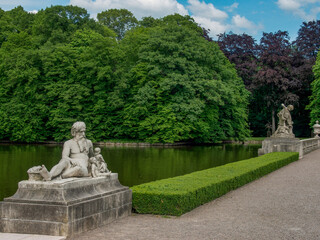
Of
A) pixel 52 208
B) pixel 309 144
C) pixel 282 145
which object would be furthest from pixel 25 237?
pixel 309 144

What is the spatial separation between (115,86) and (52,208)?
34.7m

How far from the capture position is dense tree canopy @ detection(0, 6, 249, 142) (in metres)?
39.2

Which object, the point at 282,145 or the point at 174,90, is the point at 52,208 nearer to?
the point at 282,145

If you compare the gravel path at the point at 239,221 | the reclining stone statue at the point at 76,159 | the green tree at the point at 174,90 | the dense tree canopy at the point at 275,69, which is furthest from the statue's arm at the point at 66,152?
the dense tree canopy at the point at 275,69

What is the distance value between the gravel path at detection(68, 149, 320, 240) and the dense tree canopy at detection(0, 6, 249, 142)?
27.3 metres

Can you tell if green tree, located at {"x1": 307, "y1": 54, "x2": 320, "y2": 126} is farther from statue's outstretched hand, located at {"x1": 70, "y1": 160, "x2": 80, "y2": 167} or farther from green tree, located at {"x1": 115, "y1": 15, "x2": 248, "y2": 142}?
statue's outstretched hand, located at {"x1": 70, "y1": 160, "x2": 80, "y2": 167}

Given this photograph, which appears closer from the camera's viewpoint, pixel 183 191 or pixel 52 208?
pixel 52 208

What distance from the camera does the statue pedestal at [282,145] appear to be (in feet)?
80.1

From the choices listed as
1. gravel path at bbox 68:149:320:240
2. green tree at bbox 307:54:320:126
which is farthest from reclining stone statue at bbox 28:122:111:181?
green tree at bbox 307:54:320:126

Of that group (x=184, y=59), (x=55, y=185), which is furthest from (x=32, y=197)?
(x=184, y=59)

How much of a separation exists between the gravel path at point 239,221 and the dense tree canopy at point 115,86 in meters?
27.3

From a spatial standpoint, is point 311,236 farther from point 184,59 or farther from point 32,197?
point 184,59

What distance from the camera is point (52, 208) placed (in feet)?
22.7

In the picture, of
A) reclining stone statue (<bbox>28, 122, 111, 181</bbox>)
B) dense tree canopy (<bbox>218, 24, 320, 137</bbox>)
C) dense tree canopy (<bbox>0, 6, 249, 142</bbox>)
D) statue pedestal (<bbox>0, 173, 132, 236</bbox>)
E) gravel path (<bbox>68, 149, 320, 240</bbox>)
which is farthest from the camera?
dense tree canopy (<bbox>218, 24, 320, 137</bbox>)
